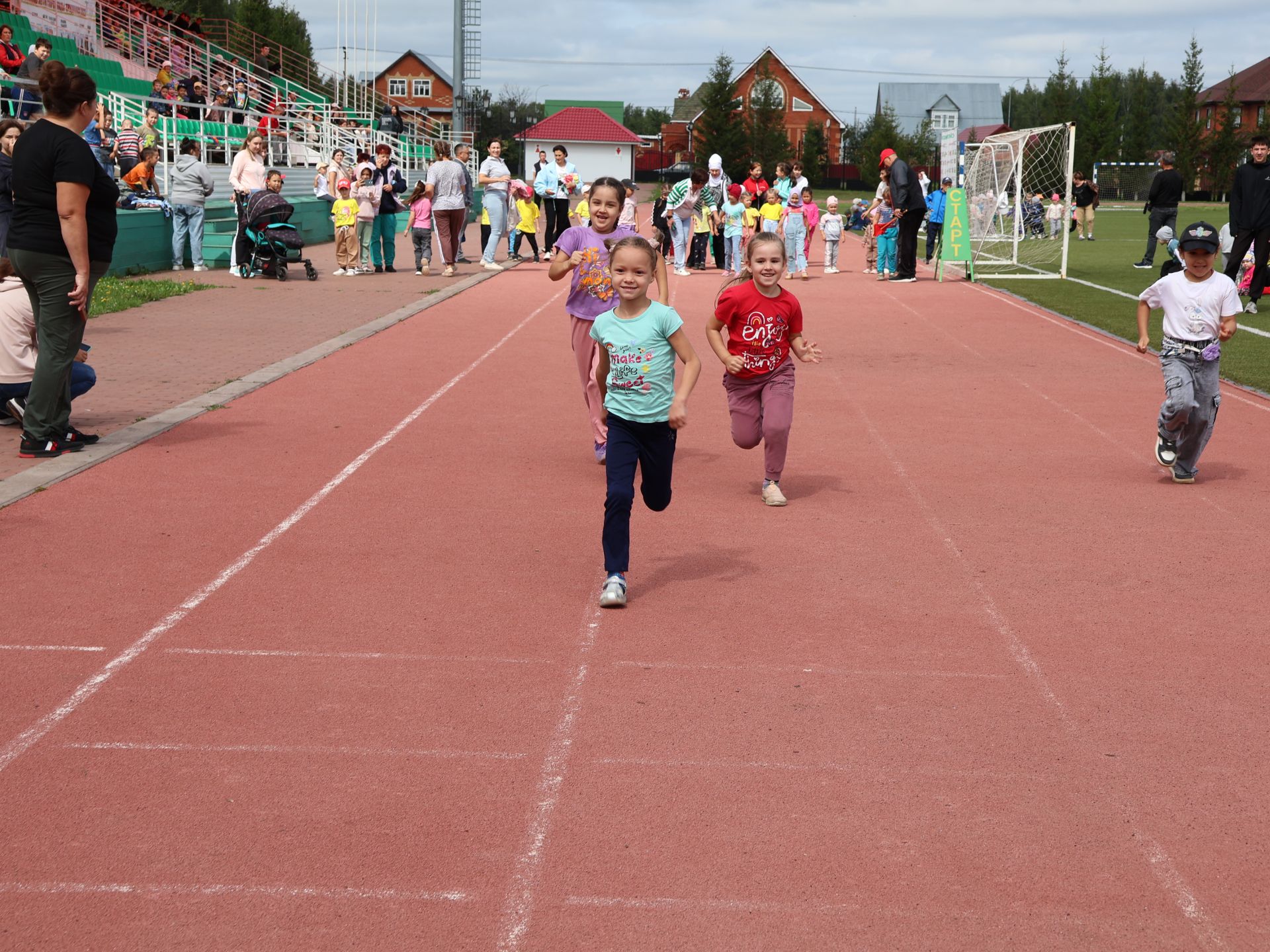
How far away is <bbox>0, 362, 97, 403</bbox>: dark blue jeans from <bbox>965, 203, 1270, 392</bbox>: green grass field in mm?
9784

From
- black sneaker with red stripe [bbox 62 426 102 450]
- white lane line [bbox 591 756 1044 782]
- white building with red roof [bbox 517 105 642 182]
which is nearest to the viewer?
white lane line [bbox 591 756 1044 782]

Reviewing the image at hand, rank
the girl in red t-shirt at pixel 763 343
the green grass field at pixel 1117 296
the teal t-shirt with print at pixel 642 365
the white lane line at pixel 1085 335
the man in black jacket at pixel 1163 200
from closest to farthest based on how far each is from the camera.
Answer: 1. the teal t-shirt with print at pixel 642 365
2. the girl in red t-shirt at pixel 763 343
3. the white lane line at pixel 1085 335
4. the green grass field at pixel 1117 296
5. the man in black jacket at pixel 1163 200

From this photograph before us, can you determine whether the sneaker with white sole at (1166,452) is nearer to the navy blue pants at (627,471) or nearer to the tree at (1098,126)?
the navy blue pants at (627,471)

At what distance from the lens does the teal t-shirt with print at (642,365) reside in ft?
20.9

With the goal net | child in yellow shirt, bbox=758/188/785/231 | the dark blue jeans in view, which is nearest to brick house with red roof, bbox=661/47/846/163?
the goal net

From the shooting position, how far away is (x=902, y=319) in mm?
19203

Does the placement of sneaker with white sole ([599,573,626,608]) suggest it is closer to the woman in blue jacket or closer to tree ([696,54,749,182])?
the woman in blue jacket

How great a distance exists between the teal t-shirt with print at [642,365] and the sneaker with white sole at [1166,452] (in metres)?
4.10

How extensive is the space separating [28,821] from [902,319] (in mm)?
16310

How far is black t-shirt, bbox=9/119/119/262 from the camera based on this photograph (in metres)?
8.48

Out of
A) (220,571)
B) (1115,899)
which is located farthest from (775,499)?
(1115,899)

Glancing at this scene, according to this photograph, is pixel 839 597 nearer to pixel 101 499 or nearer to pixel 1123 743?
pixel 1123 743

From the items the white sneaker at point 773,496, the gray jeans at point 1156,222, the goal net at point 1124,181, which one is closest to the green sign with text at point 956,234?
the gray jeans at point 1156,222

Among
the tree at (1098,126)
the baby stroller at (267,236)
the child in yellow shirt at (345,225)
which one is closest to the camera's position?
the baby stroller at (267,236)
